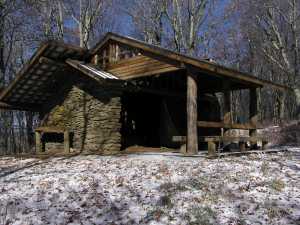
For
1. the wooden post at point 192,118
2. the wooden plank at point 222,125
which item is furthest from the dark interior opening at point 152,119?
the wooden post at point 192,118

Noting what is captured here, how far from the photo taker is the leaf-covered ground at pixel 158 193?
7227 mm

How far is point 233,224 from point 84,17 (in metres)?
25.1

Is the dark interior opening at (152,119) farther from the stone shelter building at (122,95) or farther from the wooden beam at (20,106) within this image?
the wooden beam at (20,106)

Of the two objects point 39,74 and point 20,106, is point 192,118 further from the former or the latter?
point 20,106

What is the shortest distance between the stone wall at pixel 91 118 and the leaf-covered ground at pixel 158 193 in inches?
156

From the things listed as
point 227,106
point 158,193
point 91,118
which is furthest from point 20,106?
point 158,193

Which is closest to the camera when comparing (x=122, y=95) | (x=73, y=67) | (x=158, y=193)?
(x=158, y=193)

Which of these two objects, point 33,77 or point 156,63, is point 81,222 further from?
point 33,77

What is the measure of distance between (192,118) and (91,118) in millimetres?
5108

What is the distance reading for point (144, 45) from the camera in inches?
567

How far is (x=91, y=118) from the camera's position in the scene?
16109 mm

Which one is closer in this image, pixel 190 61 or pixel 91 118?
pixel 190 61

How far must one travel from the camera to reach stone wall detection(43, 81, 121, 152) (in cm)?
1538

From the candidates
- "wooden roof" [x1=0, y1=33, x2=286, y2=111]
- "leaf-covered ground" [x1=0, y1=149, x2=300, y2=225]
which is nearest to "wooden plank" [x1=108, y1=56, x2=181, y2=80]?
"wooden roof" [x1=0, y1=33, x2=286, y2=111]
